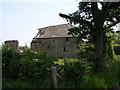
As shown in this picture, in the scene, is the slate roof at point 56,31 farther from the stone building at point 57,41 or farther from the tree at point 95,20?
the tree at point 95,20

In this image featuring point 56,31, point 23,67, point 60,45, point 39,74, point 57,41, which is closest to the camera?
point 39,74

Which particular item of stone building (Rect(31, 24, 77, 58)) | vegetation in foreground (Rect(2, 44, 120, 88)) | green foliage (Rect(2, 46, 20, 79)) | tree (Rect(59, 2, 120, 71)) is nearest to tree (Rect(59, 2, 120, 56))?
tree (Rect(59, 2, 120, 71))

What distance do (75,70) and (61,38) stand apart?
556 inches

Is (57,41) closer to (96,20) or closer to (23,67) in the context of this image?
(96,20)

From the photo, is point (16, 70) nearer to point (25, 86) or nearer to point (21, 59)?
point (21, 59)

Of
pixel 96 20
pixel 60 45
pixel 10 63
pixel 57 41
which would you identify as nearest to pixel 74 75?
pixel 10 63

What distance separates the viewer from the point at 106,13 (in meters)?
5.74

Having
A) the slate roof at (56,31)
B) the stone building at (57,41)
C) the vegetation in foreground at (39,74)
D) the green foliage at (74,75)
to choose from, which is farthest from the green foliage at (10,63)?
the slate roof at (56,31)

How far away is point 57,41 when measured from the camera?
1853 cm

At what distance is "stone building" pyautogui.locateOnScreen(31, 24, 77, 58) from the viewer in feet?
56.9

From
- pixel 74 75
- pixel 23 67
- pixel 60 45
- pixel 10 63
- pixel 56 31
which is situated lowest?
pixel 74 75

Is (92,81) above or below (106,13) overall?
below

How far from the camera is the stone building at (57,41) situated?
56.9ft

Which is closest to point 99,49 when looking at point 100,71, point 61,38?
point 100,71
